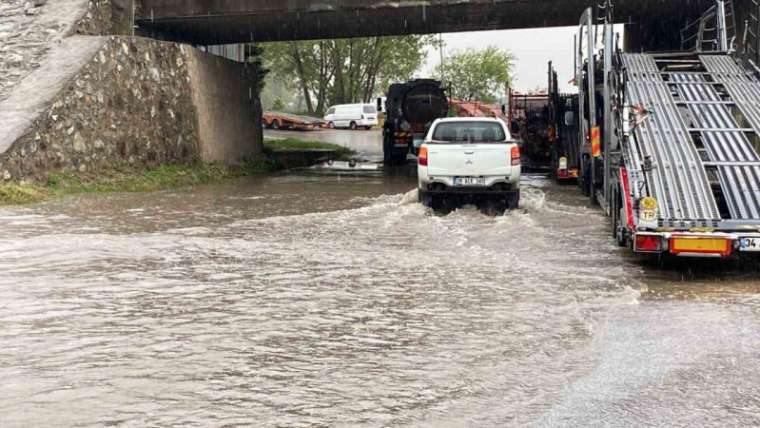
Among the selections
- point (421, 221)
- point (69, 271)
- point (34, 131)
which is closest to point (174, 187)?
point (34, 131)

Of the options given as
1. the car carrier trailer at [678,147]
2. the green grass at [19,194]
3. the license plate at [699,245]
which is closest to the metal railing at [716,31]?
the car carrier trailer at [678,147]

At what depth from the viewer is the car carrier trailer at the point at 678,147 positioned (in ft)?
30.6

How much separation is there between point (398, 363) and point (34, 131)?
43.4 ft

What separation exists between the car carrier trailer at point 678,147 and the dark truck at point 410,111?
15711 millimetres

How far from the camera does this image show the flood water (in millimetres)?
5176

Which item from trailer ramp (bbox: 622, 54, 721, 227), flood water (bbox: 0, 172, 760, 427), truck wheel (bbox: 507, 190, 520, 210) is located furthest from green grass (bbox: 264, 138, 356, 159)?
trailer ramp (bbox: 622, 54, 721, 227)

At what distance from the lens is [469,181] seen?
15195mm

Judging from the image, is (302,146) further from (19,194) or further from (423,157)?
(423,157)

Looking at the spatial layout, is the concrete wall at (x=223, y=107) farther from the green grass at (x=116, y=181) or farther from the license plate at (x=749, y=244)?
the license plate at (x=749, y=244)

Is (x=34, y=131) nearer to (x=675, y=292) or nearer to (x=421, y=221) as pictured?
(x=421, y=221)

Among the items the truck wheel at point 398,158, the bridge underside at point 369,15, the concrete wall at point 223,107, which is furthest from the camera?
the truck wheel at point 398,158

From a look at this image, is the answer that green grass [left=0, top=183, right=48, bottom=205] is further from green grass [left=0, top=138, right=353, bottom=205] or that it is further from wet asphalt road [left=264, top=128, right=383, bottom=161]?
wet asphalt road [left=264, top=128, right=383, bottom=161]

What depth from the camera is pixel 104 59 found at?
1967cm

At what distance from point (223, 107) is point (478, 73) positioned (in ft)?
204
